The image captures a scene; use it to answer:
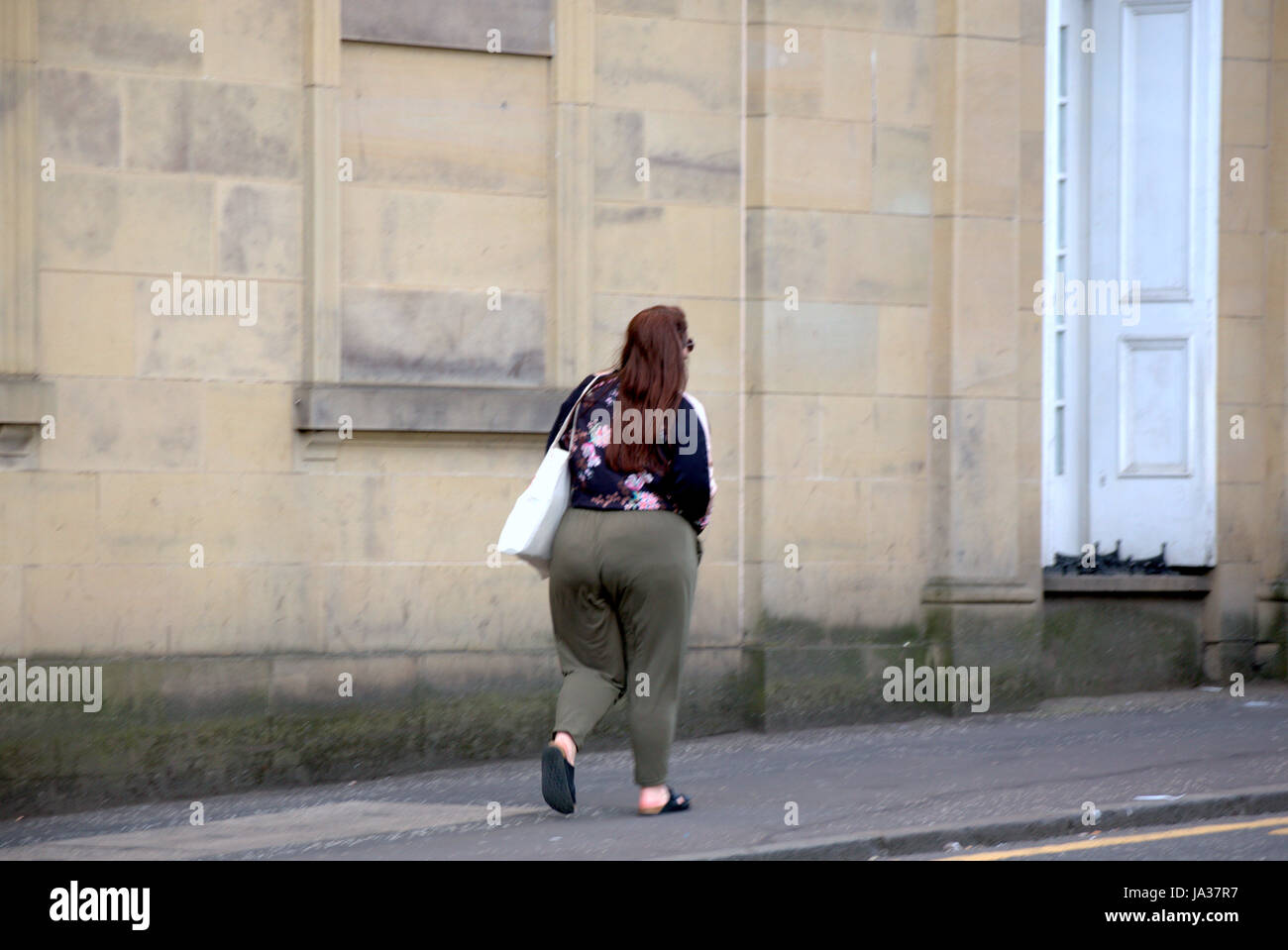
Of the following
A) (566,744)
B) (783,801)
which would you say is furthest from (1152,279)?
(566,744)

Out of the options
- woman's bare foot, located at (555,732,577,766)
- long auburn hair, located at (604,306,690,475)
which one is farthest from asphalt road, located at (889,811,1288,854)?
long auburn hair, located at (604,306,690,475)

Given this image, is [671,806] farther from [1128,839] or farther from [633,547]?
[1128,839]

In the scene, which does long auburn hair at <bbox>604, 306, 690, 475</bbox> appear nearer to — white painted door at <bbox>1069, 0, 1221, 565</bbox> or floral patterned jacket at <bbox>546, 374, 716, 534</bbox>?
floral patterned jacket at <bbox>546, 374, 716, 534</bbox>

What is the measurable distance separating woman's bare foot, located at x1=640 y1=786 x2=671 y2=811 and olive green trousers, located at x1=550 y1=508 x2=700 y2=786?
0.10 ft

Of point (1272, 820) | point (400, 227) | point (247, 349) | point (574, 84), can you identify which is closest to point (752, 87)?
point (574, 84)

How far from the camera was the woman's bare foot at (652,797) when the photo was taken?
788 cm

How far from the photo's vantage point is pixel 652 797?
7.89m

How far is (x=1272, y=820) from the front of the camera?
7.77 meters

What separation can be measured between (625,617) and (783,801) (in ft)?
3.43

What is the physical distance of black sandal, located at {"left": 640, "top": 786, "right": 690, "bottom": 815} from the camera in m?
7.90

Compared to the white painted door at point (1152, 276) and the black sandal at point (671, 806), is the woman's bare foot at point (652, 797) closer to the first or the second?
the black sandal at point (671, 806)

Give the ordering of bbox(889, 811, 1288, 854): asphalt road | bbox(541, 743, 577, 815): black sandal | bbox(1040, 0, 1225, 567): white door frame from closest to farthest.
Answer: bbox(889, 811, 1288, 854): asphalt road < bbox(541, 743, 577, 815): black sandal < bbox(1040, 0, 1225, 567): white door frame

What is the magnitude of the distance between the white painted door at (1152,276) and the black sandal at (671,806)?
16.1 feet
